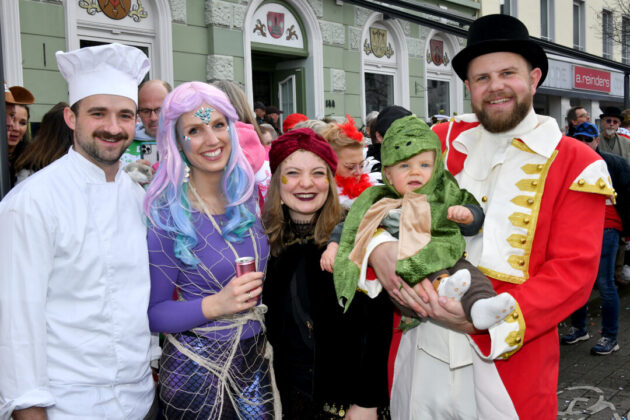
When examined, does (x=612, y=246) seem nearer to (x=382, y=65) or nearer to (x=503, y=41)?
(x=503, y=41)

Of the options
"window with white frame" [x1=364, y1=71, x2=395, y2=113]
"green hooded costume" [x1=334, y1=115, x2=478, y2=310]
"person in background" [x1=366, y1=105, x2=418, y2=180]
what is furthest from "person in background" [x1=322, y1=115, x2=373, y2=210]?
"window with white frame" [x1=364, y1=71, x2=395, y2=113]

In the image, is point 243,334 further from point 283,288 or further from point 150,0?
point 150,0

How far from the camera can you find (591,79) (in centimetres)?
1911

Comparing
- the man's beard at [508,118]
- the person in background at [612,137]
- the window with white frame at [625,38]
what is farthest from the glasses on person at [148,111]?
the window with white frame at [625,38]

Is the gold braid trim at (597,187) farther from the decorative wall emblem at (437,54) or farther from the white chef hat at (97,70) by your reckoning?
the decorative wall emblem at (437,54)

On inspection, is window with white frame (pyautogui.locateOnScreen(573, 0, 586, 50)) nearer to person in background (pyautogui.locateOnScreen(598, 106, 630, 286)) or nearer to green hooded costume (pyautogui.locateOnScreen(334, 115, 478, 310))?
person in background (pyautogui.locateOnScreen(598, 106, 630, 286))

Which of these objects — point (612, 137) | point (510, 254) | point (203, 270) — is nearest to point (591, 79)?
point (612, 137)

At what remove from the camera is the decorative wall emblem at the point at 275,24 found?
9.14 metres

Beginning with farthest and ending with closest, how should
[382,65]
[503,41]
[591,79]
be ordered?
[591,79] → [382,65] → [503,41]

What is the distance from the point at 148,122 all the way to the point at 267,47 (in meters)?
5.61

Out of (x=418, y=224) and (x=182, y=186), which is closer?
(x=418, y=224)

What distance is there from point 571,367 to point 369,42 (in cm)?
797

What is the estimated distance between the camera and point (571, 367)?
498 cm

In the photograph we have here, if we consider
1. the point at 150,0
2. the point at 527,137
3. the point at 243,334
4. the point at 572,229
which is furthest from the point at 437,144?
the point at 150,0
